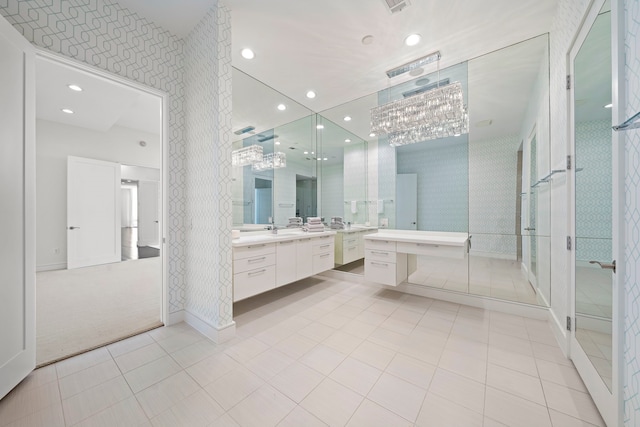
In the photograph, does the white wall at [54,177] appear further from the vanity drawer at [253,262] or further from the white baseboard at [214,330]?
the vanity drawer at [253,262]

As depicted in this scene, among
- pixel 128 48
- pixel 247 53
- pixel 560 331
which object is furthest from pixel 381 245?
pixel 128 48

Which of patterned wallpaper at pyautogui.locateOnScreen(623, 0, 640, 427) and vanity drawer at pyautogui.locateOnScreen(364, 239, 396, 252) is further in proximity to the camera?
vanity drawer at pyautogui.locateOnScreen(364, 239, 396, 252)

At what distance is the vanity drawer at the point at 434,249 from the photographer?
8.48ft

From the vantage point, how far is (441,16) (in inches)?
85.3

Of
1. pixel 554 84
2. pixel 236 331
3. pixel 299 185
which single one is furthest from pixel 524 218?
pixel 236 331

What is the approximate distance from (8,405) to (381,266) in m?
3.27

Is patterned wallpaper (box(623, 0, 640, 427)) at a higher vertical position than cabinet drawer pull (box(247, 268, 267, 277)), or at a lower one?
higher

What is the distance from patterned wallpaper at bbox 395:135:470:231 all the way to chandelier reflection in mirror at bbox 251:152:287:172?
78.4 inches

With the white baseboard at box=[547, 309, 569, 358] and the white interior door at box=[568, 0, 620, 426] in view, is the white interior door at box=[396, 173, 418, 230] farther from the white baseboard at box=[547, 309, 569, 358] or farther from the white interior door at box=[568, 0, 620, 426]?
the white interior door at box=[568, 0, 620, 426]

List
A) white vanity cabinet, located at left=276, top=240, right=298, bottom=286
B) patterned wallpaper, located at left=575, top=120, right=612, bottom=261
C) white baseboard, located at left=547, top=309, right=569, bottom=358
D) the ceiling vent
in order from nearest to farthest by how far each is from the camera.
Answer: patterned wallpaper, located at left=575, top=120, right=612, bottom=261 → white baseboard, located at left=547, top=309, right=569, bottom=358 → the ceiling vent → white vanity cabinet, located at left=276, top=240, right=298, bottom=286

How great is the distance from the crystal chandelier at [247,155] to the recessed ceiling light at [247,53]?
3.74ft

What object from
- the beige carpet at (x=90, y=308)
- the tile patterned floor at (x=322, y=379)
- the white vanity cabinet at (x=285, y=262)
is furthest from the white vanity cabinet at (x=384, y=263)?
the beige carpet at (x=90, y=308)

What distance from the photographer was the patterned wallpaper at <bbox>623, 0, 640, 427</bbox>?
992 mm

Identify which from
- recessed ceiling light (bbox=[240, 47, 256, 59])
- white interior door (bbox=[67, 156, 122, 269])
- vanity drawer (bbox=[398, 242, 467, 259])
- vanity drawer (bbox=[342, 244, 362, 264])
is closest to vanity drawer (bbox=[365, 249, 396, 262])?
vanity drawer (bbox=[398, 242, 467, 259])
